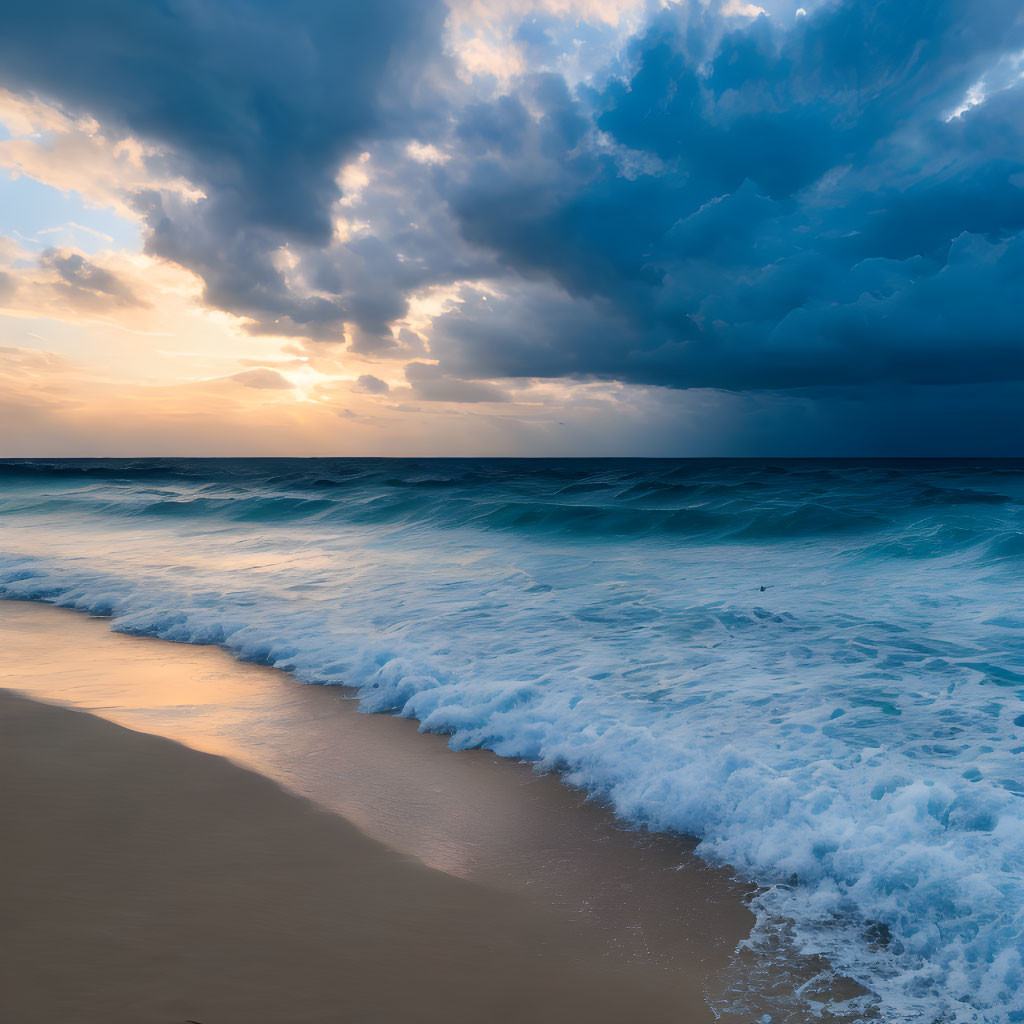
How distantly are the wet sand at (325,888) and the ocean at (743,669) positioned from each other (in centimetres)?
42

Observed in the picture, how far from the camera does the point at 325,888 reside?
9.91 ft

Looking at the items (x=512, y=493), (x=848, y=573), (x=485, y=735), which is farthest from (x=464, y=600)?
(x=512, y=493)

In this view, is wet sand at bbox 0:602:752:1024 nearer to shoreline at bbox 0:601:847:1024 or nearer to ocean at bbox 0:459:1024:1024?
shoreline at bbox 0:601:847:1024

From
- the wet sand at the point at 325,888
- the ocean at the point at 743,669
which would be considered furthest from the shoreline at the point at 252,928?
the ocean at the point at 743,669

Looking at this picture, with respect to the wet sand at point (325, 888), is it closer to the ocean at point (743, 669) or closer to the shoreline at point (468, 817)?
the shoreline at point (468, 817)

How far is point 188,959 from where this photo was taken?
2.46m

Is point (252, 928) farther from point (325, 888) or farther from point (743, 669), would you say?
point (743, 669)

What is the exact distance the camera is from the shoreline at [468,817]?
106 inches

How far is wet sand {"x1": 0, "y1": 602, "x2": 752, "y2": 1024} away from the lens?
2.36m

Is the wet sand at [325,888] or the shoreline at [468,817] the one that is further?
the shoreline at [468,817]

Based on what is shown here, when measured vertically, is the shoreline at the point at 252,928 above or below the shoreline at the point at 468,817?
above

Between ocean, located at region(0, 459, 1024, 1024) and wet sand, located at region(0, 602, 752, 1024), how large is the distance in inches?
16.6

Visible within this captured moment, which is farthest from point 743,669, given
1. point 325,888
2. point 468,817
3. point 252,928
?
point 252,928

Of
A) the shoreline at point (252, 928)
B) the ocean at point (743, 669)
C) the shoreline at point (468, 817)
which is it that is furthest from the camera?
the ocean at point (743, 669)
